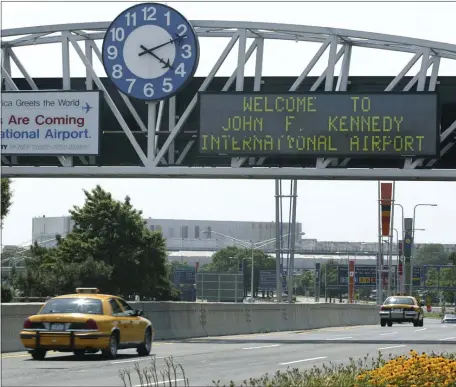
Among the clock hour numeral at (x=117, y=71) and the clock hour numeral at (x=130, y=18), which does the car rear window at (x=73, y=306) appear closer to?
the clock hour numeral at (x=117, y=71)

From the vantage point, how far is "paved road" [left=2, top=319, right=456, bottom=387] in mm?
18781

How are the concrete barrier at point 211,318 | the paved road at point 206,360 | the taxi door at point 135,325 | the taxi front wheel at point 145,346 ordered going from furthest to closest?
1. the concrete barrier at point 211,318
2. the taxi front wheel at point 145,346
3. the taxi door at point 135,325
4. the paved road at point 206,360

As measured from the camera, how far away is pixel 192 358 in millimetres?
24922

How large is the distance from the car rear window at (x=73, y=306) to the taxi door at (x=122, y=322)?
0.42m

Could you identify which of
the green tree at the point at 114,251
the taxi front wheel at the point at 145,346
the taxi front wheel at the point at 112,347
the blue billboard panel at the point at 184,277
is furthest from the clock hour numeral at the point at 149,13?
the blue billboard panel at the point at 184,277

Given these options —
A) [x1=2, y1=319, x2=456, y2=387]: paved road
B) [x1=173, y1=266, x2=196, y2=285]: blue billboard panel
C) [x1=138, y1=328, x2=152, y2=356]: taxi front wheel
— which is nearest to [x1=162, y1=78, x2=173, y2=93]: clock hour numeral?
[x1=2, y1=319, x2=456, y2=387]: paved road

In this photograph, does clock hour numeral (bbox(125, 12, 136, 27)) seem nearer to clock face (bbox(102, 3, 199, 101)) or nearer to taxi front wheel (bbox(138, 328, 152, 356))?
clock face (bbox(102, 3, 199, 101))

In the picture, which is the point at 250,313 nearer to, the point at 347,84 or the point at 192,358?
the point at 347,84

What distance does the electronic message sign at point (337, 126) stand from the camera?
35.2 meters

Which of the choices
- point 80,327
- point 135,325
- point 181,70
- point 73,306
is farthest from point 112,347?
point 181,70

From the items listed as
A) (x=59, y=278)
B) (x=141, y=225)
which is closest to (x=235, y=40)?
(x=59, y=278)

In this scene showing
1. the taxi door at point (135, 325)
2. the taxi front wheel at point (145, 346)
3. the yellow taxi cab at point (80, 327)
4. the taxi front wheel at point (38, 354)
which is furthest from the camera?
the taxi front wheel at point (145, 346)

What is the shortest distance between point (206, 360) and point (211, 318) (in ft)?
48.9

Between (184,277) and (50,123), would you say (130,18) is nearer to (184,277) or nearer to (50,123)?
(50,123)
